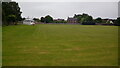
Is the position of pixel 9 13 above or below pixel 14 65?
above

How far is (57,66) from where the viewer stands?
18.3 feet

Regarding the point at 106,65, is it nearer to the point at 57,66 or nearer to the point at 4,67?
the point at 57,66

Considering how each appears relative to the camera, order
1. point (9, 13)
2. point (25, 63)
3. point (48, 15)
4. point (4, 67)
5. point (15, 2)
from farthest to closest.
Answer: point (48, 15) → point (15, 2) → point (9, 13) → point (25, 63) → point (4, 67)

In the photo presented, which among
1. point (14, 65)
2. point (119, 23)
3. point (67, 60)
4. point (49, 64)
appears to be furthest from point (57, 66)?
point (119, 23)

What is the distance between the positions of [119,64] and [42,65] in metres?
2.81

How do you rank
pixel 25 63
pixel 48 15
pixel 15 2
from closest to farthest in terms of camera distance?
1. pixel 25 63
2. pixel 15 2
3. pixel 48 15

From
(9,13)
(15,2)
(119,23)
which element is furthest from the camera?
(119,23)

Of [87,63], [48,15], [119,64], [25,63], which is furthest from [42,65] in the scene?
[48,15]

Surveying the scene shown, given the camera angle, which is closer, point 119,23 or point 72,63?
point 72,63

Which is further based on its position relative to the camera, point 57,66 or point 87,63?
point 87,63

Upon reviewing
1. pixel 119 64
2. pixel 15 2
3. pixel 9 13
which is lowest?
pixel 119 64

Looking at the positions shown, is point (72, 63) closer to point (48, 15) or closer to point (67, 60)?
point (67, 60)

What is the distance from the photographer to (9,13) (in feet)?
169

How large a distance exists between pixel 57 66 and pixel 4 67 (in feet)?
5.88
